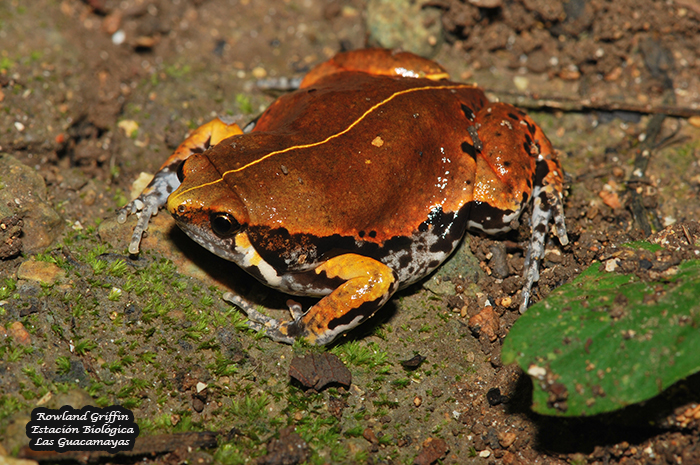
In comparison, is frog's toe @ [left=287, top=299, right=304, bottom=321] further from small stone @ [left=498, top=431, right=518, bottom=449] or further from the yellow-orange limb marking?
small stone @ [left=498, top=431, right=518, bottom=449]

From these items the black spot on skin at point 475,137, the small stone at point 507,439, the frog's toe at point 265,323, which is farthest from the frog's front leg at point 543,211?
the frog's toe at point 265,323

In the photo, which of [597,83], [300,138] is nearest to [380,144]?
[300,138]

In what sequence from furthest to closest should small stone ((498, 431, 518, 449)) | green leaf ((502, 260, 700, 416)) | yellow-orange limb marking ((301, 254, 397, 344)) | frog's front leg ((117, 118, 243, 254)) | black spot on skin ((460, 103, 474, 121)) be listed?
black spot on skin ((460, 103, 474, 121))
frog's front leg ((117, 118, 243, 254))
yellow-orange limb marking ((301, 254, 397, 344))
small stone ((498, 431, 518, 449))
green leaf ((502, 260, 700, 416))

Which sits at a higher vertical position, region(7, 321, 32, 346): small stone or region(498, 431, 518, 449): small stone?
region(7, 321, 32, 346): small stone

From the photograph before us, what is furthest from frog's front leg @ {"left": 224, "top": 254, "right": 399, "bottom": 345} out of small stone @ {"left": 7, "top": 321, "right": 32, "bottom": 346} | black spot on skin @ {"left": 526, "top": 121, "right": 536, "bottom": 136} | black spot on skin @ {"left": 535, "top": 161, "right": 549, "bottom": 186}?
black spot on skin @ {"left": 526, "top": 121, "right": 536, "bottom": 136}

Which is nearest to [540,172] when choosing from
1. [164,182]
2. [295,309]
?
[295,309]

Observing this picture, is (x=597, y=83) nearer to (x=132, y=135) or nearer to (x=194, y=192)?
(x=194, y=192)
